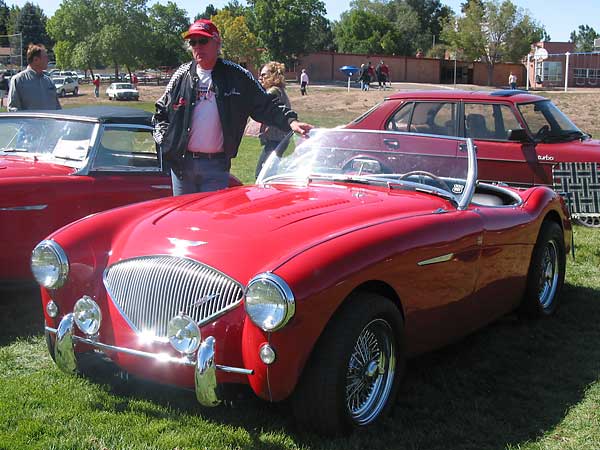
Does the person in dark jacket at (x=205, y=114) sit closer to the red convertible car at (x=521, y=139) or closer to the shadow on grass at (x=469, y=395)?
the shadow on grass at (x=469, y=395)

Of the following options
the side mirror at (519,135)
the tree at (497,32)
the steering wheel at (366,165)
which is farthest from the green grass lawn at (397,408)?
the tree at (497,32)

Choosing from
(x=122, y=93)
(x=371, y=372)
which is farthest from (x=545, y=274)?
(x=122, y=93)

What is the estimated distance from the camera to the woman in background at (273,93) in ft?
25.5

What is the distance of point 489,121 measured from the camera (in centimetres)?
874

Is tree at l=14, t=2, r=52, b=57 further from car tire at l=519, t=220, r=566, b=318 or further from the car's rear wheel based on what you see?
car tire at l=519, t=220, r=566, b=318

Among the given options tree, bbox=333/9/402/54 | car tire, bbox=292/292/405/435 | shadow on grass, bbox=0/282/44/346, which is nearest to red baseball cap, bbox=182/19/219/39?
shadow on grass, bbox=0/282/44/346

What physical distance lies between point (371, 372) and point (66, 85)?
54.3 meters

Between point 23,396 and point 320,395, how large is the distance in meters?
1.60

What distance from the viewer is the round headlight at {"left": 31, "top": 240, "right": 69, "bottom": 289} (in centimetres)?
363

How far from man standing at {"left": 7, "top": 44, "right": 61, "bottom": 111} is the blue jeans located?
3389mm

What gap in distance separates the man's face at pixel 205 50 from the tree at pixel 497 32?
56811mm

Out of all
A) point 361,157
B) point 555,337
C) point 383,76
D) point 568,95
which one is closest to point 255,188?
point 361,157

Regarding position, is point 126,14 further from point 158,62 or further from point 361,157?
point 361,157

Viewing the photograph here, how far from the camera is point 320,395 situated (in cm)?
310
